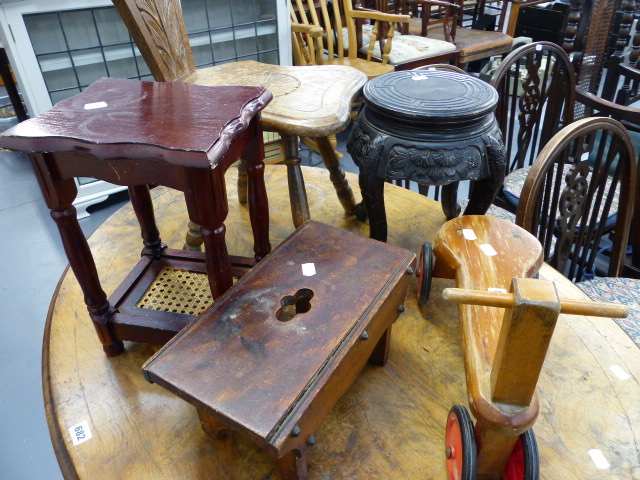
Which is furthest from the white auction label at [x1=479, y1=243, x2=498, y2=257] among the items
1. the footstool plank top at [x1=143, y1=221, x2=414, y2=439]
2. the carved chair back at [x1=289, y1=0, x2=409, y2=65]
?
the carved chair back at [x1=289, y1=0, x2=409, y2=65]

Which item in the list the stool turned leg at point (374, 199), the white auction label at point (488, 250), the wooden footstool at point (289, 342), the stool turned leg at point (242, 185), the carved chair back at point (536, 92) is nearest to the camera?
the wooden footstool at point (289, 342)

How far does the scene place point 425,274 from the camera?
109cm

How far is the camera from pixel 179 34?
1344 millimetres

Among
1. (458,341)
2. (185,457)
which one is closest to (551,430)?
(458,341)

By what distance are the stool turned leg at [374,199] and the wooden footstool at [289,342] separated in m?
0.22

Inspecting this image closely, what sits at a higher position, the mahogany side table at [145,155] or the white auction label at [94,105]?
the white auction label at [94,105]

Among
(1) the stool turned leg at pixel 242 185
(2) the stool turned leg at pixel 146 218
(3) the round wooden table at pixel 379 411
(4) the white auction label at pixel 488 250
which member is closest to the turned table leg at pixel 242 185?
(1) the stool turned leg at pixel 242 185

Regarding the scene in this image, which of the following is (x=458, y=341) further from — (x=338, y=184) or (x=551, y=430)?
(x=338, y=184)

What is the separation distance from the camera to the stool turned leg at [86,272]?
87cm

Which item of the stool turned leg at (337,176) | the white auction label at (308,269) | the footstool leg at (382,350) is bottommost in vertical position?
the footstool leg at (382,350)

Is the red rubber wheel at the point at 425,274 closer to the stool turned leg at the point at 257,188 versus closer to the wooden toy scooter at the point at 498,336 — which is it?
the wooden toy scooter at the point at 498,336

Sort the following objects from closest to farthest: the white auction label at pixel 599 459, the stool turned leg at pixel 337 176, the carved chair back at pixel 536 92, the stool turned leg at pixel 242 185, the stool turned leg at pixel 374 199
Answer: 1. the white auction label at pixel 599 459
2. the stool turned leg at pixel 374 199
3. the stool turned leg at pixel 337 176
4. the stool turned leg at pixel 242 185
5. the carved chair back at pixel 536 92

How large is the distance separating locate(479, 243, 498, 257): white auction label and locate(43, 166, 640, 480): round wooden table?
179 mm

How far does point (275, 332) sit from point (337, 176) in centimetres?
77
